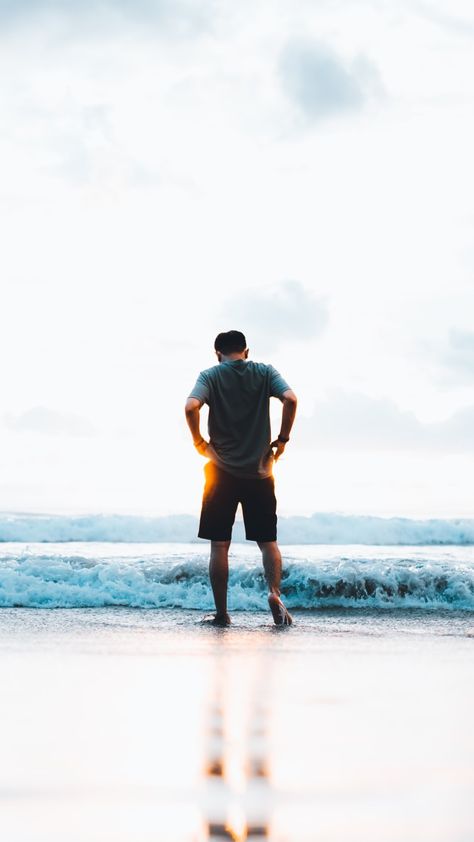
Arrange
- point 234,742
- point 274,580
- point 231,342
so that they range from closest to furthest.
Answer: point 234,742
point 274,580
point 231,342

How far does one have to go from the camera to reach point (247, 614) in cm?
616

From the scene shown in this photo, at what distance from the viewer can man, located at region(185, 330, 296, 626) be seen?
551 cm

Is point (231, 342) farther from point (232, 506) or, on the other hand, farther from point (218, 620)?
point (218, 620)

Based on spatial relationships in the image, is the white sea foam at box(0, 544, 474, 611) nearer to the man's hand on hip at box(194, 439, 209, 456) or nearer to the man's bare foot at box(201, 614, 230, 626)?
the man's bare foot at box(201, 614, 230, 626)

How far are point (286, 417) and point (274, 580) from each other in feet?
3.27

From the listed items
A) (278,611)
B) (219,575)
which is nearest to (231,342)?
(219,575)

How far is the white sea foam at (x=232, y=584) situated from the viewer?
6438 millimetres

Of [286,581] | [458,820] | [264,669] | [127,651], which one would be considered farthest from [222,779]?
[286,581]

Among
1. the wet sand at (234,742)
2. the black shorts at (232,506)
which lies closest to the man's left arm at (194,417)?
the black shorts at (232,506)

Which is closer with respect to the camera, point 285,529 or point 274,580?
point 274,580

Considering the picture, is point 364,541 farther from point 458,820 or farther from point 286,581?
point 458,820

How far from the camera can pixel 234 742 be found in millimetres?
2336

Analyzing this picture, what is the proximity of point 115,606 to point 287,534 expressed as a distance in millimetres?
14369

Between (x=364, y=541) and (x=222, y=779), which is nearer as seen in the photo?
(x=222, y=779)
